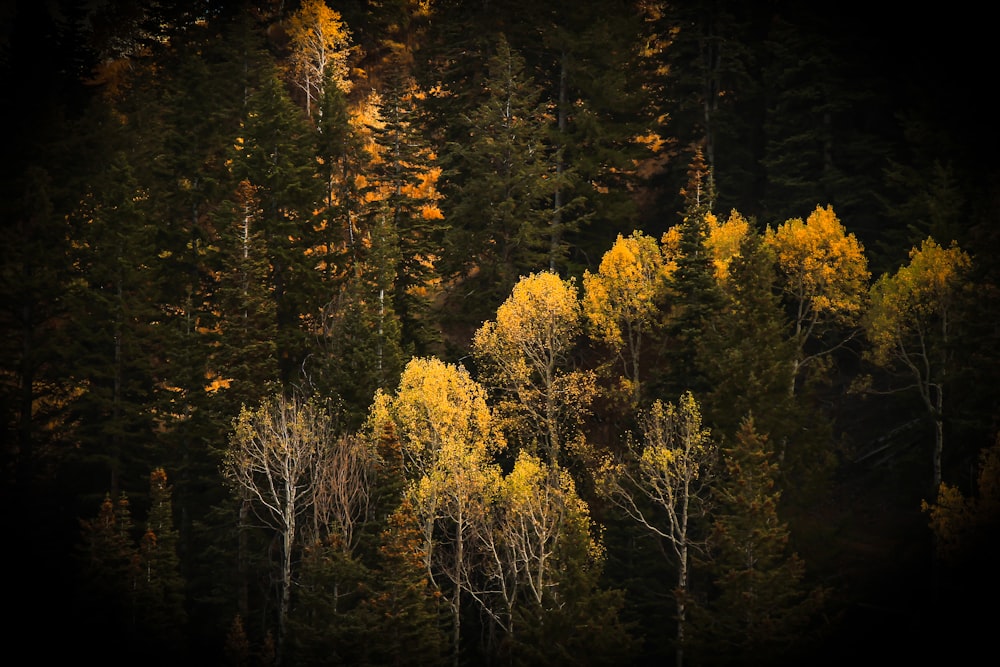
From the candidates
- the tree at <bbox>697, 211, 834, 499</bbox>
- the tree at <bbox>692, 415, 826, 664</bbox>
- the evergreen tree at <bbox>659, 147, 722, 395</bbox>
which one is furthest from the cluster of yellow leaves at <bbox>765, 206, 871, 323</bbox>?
the tree at <bbox>692, 415, 826, 664</bbox>

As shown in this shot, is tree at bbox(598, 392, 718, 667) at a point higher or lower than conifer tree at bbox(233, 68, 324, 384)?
lower

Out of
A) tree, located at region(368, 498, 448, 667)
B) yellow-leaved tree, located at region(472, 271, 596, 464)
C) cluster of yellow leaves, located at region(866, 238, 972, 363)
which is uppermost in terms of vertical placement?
cluster of yellow leaves, located at region(866, 238, 972, 363)

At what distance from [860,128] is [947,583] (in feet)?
100

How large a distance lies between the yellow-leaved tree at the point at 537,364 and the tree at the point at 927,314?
591 inches

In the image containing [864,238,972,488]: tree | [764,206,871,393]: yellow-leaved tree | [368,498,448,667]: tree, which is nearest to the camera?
[368,498,448,667]: tree

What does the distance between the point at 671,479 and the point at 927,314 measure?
51.2ft

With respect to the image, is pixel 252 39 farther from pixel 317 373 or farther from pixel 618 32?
pixel 317 373

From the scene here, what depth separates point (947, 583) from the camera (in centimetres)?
4750

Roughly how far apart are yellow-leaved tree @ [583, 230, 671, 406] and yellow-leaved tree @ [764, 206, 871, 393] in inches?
264

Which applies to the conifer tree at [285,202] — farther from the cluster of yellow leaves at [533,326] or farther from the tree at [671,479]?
the tree at [671,479]

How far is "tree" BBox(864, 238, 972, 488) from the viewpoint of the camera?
50.7 metres

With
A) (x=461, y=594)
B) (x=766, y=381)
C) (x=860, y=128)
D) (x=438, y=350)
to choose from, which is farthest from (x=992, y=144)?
(x=461, y=594)

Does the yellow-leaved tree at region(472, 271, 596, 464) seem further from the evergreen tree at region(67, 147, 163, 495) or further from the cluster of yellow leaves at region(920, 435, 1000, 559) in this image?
the evergreen tree at region(67, 147, 163, 495)

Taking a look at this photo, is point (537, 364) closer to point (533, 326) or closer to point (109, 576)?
point (533, 326)
